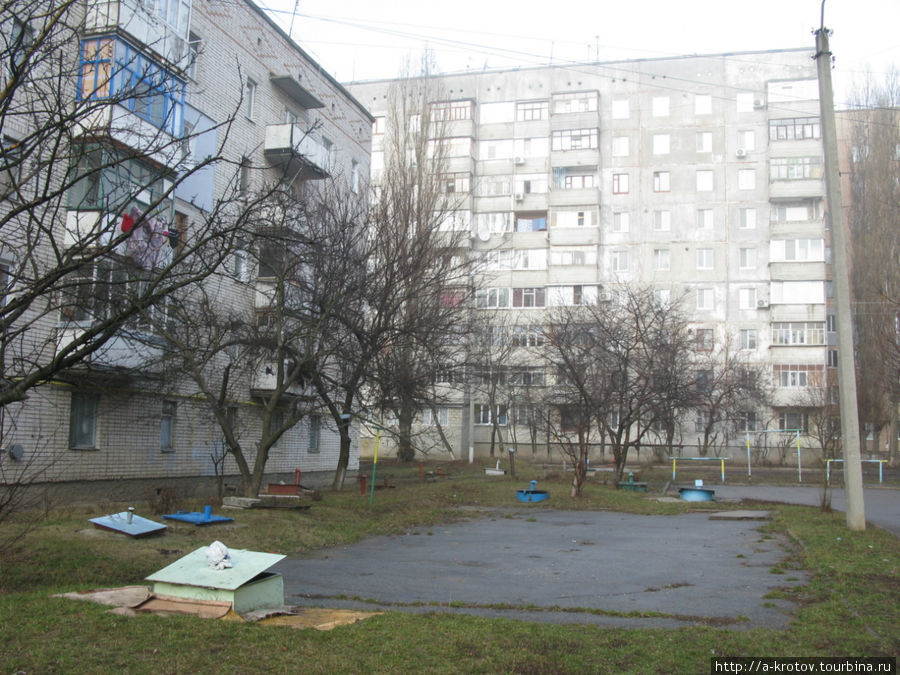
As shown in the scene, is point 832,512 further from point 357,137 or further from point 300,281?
point 357,137

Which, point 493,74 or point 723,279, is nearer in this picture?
point 723,279

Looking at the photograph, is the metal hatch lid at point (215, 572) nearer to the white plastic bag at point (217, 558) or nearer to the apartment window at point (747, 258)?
the white plastic bag at point (217, 558)

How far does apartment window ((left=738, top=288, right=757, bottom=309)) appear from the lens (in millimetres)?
48688

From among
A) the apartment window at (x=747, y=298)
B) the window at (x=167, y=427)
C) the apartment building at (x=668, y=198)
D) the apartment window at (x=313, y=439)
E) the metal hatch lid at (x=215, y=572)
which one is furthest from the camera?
the apartment window at (x=747, y=298)

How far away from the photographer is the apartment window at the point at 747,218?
161 feet

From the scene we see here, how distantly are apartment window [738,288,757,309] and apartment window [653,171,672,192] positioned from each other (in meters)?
8.18

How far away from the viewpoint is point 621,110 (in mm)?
51594

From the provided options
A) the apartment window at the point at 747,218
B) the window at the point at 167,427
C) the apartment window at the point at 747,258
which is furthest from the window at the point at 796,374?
the window at the point at 167,427

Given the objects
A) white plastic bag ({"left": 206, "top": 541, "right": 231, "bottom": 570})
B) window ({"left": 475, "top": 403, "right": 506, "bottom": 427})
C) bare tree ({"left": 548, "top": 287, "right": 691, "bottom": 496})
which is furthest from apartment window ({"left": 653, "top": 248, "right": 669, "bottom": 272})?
white plastic bag ({"left": 206, "top": 541, "right": 231, "bottom": 570})

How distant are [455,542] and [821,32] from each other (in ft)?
36.5

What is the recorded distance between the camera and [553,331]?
102 feet

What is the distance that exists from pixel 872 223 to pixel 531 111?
22.8m

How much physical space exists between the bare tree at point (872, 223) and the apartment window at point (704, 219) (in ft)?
29.2

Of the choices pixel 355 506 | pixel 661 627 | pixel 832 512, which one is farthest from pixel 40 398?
pixel 832 512
